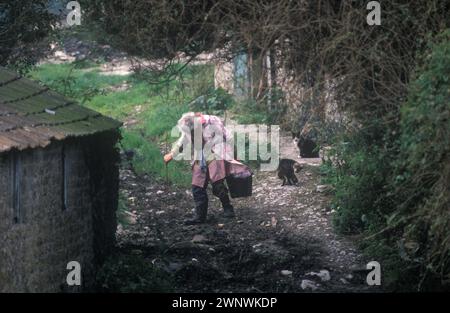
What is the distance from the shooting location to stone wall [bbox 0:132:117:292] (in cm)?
773

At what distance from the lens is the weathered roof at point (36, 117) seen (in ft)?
25.4

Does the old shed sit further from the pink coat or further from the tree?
the tree

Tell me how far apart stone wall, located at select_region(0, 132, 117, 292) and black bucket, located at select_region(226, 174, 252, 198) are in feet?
9.38

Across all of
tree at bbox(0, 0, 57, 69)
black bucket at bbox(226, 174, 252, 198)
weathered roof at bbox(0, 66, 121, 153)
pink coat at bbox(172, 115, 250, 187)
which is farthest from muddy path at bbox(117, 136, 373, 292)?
tree at bbox(0, 0, 57, 69)

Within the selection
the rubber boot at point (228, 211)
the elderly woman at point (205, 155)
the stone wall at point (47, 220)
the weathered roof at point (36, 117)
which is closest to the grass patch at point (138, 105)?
the elderly woman at point (205, 155)

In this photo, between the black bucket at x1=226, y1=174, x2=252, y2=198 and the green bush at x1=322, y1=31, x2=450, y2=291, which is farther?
the black bucket at x1=226, y1=174, x2=252, y2=198

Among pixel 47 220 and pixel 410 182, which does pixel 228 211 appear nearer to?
pixel 47 220

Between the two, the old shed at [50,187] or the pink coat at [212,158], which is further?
the pink coat at [212,158]

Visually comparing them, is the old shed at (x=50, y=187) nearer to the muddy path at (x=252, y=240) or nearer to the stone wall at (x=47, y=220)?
the stone wall at (x=47, y=220)

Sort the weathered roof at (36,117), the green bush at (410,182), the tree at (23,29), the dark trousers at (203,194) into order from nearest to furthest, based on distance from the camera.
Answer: the green bush at (410,182) → the weathered roof at (36,117) → the tree at (23,29) → the dark trousers at (203,194)

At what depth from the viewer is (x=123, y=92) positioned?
21734 millimetres

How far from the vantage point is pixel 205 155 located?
12.9 metres
